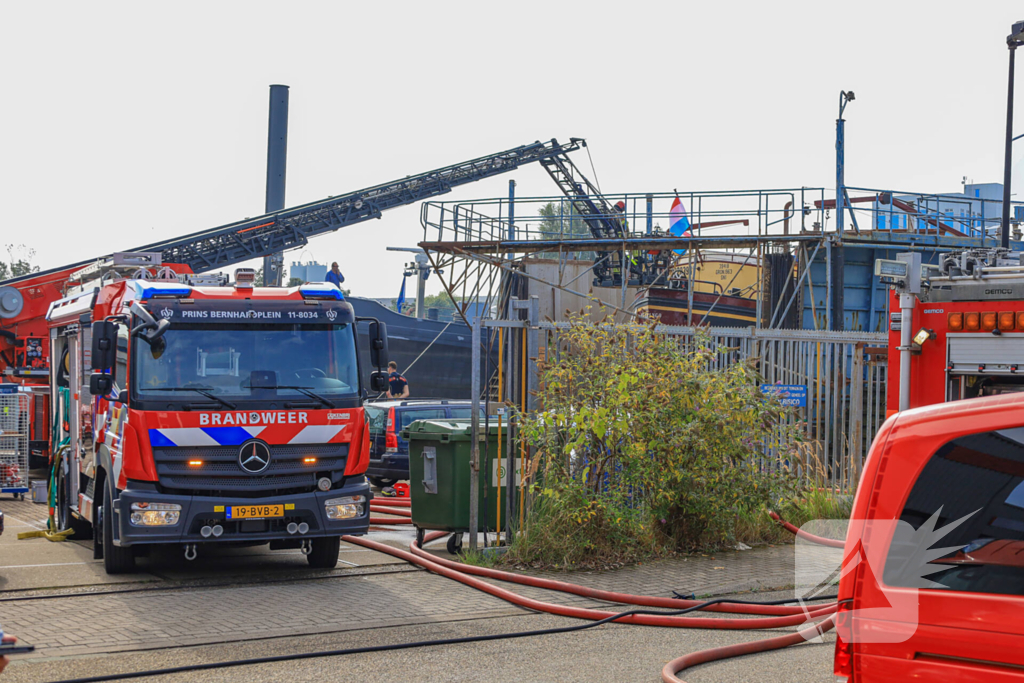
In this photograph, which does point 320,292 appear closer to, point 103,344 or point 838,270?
point 103,344

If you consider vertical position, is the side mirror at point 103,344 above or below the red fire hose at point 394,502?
above

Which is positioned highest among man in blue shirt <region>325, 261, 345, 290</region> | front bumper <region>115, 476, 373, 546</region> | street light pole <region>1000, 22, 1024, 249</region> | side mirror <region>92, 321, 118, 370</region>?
street light pole <region>1000, 22, 1024, 249</region>

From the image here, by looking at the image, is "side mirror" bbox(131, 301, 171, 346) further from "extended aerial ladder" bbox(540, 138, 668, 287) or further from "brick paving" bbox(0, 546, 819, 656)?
"extended aerial ladder" bbox(540, 138, 668, 287)

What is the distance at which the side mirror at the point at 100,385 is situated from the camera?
956 centimetres

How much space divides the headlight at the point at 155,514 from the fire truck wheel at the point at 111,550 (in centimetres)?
66

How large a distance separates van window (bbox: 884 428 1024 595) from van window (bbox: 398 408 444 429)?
1449 centimetres

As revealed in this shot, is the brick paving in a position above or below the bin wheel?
below

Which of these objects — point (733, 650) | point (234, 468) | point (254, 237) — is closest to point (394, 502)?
point (234, 468)

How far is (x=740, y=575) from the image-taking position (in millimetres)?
9477

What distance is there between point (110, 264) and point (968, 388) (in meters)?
9.03

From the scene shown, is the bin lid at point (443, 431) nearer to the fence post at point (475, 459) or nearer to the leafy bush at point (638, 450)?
the fence post at point (475, 459)

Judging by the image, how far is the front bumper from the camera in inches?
349

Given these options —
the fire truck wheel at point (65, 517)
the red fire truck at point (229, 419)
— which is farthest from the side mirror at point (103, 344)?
the fire truck wheel at point (65, 517)

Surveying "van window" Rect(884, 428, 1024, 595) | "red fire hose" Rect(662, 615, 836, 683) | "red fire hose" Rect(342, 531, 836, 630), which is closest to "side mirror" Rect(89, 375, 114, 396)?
"red fire hose" Rect(342, 531, 836, 630)
